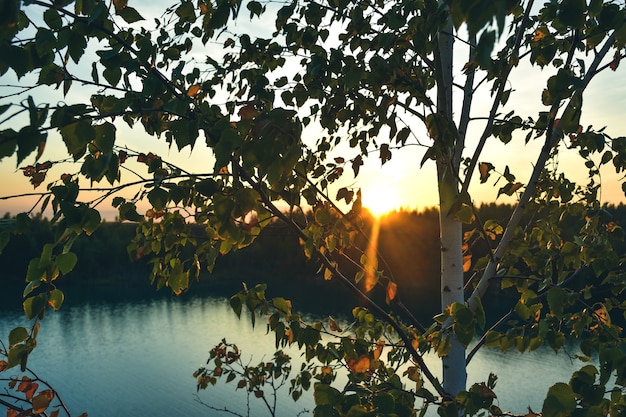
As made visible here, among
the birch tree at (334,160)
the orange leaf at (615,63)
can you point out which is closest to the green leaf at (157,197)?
the birch tree at (334,160)

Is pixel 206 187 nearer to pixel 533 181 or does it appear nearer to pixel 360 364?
pixel 360 364

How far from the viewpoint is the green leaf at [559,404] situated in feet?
4.89

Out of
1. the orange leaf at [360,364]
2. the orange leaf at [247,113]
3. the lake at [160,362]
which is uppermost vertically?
the orange leaf at [247,113]

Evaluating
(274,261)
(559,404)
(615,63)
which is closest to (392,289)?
(559,404)

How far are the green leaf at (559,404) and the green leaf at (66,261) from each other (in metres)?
1.32

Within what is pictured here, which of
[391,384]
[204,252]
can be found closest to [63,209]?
[204,252]

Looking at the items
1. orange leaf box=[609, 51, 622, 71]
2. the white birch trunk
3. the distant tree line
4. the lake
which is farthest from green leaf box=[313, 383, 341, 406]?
the distant tree line

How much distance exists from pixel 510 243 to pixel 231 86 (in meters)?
1.95

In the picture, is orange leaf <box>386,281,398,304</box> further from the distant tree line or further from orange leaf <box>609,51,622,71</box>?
the distant tree line

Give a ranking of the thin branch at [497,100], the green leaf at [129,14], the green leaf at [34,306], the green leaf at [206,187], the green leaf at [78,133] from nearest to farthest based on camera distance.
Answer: the green leaf at [78,133]
the green leaf at [34,306]
the green leaf at [206,187]
the green leaf at [129,14]
the thin branch at [497,100]

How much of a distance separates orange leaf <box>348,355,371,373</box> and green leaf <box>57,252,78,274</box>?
1098 millimetres

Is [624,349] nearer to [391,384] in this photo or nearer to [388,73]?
[391,384]

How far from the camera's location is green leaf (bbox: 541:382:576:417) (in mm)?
1491

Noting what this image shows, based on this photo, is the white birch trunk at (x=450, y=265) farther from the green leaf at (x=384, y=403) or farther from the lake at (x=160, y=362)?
the lake at (x=160, y=362)
